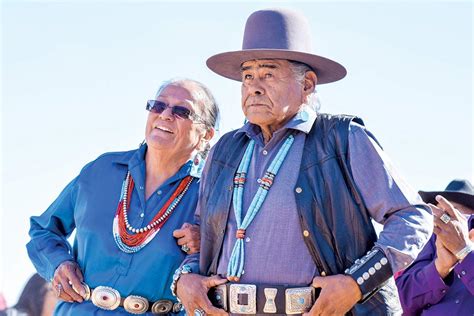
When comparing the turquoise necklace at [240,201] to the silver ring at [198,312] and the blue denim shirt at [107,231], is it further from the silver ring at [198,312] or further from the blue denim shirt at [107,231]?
the blue denim shirt at [107,231]

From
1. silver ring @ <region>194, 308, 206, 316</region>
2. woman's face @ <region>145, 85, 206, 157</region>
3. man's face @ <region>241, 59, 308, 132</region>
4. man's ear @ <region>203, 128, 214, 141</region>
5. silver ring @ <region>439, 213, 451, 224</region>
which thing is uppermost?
man's face @ <region>241, 59, 308, 132</region>

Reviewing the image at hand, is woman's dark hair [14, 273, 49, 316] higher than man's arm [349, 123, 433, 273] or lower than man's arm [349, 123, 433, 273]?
lower

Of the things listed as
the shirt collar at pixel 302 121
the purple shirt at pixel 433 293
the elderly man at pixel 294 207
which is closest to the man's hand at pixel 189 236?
the elderly man at pixel 294 207

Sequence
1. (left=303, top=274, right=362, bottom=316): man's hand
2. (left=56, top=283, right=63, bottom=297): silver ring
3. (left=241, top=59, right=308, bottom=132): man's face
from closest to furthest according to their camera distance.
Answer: (left=303, top=274, right=362, bottom=316): man's hand
(left=241, top=59, right=308, bottom=132): man's face
(left=56, top=283, right=63, bottom=297): silver ring

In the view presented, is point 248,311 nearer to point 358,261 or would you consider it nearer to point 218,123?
point 358,261

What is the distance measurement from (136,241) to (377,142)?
1.81 metres

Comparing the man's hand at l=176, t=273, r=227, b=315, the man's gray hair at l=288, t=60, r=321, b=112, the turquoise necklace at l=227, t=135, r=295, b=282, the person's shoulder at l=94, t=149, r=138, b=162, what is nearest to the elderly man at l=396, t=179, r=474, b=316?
the man's gray hair at l=288, t=60, r=321, b=112

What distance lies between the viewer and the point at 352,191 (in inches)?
187

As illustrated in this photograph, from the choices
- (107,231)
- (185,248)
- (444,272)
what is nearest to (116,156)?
(107,231)

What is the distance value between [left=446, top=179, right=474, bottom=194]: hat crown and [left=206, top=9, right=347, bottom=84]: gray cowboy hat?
2474 mm

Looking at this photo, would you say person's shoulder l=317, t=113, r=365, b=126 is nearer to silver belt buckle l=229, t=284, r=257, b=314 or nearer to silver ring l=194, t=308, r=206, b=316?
silver belt buckle l=229, t=284, r=257, b=314

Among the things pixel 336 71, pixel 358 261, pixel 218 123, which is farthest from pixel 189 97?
pixel 358 261

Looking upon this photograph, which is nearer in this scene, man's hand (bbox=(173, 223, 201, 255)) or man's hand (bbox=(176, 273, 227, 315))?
man's hand (bbox=(176, 273, 227, 315))

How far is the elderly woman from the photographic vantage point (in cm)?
569
